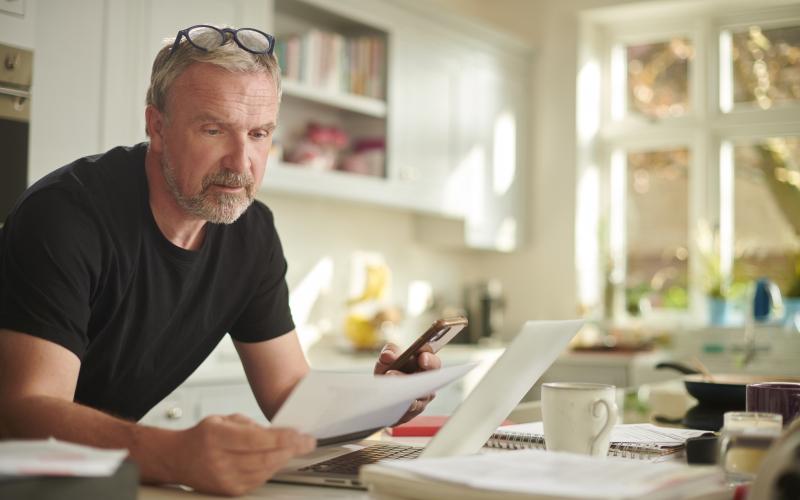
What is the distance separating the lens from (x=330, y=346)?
4352 mm

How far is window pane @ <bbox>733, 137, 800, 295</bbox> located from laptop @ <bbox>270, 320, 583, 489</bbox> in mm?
4043

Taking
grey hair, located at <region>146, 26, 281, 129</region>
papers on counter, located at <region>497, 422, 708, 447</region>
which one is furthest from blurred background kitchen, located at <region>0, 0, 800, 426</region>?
papers on counter, located at <region>497, 422, 708, 447</region>

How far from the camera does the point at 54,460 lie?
88 cm

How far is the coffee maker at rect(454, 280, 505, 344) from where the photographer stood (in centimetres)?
513

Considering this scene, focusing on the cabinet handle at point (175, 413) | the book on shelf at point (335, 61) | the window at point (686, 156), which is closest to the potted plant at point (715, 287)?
the window at point (686, 156)

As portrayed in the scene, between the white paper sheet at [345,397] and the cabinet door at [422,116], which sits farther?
the cabinet door at [422,116]

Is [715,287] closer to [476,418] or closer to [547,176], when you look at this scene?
[547,176]

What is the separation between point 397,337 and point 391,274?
0.36 metres

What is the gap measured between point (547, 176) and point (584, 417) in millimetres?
4256

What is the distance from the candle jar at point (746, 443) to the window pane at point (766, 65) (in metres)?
4.32

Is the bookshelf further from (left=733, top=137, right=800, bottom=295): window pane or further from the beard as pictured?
(left=733, top=137, right=800, bottom=295): window pane

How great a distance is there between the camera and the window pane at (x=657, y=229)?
209 inches

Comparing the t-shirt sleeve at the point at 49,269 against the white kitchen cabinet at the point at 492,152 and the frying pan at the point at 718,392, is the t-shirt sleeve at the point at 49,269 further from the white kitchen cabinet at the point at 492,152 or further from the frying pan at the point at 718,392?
the white kitchen cabinet at the point at 492,152

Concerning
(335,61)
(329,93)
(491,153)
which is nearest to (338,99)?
(329,93)
